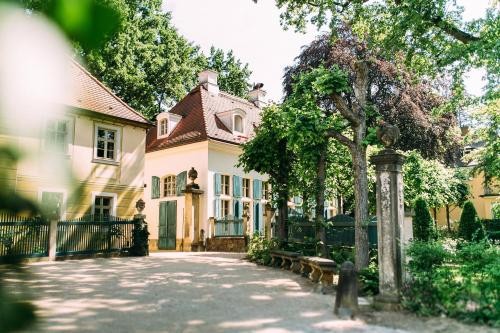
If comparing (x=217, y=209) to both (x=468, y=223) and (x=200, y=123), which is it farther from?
(x=468, y=223)

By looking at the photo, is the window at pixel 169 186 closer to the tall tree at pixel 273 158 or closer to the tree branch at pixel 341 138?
the tall tree at pixel 273 158

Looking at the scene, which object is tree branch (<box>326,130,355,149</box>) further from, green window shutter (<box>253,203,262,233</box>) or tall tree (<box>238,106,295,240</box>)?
green window shutter (<box>253,203,262,233</box>)

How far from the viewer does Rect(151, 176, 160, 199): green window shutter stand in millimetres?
23000

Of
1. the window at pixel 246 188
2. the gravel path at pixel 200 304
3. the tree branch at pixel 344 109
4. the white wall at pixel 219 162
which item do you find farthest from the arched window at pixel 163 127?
the tree branch at pixel 344 109

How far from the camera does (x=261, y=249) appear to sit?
551 inches

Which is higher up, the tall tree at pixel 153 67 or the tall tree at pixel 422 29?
the tall tree at pixel 153 67

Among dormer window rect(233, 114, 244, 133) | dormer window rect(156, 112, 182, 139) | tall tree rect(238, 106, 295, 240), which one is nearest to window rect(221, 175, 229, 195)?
dormer window rect(233, 114, 244, 133)

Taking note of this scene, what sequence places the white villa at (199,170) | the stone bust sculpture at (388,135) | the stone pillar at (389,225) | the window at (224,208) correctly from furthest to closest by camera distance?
the window at (224,208) < the white villa at (199,170) < the stone bust sculpture at (388,135) < the stone pillar at (389,225)

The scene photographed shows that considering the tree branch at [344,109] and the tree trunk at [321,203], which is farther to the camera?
the tree trunk at [321,203]

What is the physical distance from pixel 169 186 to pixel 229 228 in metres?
4.64

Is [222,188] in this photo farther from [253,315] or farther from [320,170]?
[253,315]

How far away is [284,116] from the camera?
35.7 ft

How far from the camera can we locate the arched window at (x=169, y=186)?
883 inches

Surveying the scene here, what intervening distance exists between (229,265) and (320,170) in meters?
4.18
